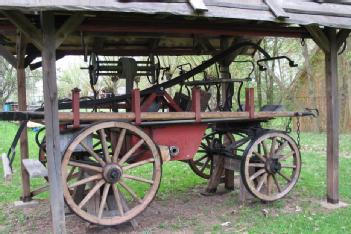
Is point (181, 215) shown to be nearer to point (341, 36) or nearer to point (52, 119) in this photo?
point (52, 119)

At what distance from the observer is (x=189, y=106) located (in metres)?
5.98

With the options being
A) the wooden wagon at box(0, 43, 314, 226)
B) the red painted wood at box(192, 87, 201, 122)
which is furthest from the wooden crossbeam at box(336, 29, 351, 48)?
the red painted wood at box(192, 87, 201, 122)

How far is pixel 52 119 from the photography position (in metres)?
4.32

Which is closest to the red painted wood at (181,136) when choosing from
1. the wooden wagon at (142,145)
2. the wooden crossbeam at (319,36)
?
the wooden wagon at (142,145)

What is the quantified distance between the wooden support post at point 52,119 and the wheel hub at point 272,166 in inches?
116

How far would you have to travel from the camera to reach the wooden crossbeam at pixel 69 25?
13.9ft

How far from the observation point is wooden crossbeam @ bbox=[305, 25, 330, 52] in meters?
5.61

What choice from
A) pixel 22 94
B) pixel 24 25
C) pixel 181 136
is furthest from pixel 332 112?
pixel 22 94

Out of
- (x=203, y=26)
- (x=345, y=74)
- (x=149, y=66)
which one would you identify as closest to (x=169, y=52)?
(x=149, y=66)

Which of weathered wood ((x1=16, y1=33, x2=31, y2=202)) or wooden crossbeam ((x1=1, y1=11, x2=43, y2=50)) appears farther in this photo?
weathered wood ((x1=16, y1=33, x2=31, y2=202))

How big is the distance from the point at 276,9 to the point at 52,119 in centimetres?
283

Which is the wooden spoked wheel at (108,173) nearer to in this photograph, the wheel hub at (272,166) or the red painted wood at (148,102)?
the red painted wood at (148,102)

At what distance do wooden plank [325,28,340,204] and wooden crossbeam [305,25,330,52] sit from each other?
0.24 feet

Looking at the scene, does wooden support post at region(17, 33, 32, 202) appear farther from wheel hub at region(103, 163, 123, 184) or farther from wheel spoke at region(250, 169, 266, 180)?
wheel spoke at region(250, 169, 266, 180)
